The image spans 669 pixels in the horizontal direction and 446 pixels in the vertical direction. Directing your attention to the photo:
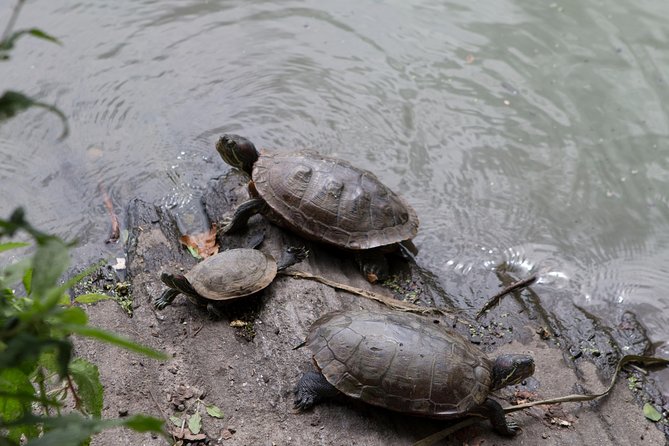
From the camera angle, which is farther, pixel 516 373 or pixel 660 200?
pixel 660 200

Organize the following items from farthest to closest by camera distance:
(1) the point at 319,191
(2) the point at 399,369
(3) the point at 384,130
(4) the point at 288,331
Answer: (3) the point at 384,130 < (1) the point at 319,191 < (4) the point at 288,331 < (2) the point at 399,369

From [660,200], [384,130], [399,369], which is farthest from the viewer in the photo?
[384,130]

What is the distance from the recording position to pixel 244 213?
5062 mm

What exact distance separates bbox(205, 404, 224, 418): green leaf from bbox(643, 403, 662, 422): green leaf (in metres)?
2.96

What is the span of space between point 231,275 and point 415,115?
3.78 meters

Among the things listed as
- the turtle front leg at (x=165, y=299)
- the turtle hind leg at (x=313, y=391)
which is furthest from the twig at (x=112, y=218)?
the turtle hind leg at (x=313, y=391)

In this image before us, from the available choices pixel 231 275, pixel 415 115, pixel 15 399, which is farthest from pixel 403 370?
pixel 415 115

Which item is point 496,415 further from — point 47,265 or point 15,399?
point 47,265

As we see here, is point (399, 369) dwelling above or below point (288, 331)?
above

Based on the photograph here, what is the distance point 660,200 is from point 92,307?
5.72m

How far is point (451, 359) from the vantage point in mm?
3674

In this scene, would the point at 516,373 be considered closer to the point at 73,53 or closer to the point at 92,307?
the point at 92,307

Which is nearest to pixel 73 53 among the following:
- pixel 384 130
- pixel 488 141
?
pixel 384 130

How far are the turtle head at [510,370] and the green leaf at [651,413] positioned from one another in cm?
109
